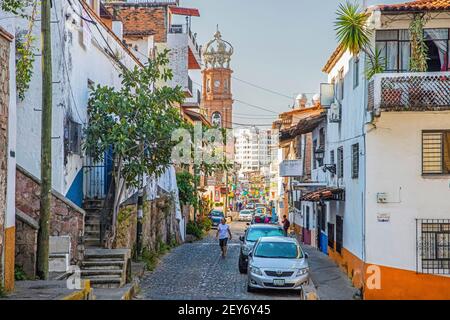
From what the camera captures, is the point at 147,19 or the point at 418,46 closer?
the point at 418,46

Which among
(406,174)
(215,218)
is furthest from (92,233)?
(215,218)

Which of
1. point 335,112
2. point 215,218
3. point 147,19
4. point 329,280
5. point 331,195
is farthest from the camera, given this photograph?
point 215,218

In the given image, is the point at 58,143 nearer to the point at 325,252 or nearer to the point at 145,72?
the point at 145,72

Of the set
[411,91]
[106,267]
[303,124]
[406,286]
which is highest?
[303,124]

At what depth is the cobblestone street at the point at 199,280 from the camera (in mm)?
17281

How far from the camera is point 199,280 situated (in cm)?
1967

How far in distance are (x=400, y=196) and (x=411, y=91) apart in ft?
9.27

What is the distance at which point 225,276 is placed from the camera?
21.0 metres

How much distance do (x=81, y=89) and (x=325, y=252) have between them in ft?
44.2

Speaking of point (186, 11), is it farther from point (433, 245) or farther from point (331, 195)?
point (433, 245)

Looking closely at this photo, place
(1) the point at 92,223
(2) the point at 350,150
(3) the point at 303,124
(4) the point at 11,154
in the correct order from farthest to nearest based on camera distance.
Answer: (3) the point at 303,124 → (2) the point at 350,150 → (1) the point at 92,223 → (4) the point at 11,154

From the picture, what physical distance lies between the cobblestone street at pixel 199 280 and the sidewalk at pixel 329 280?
3.33 ft

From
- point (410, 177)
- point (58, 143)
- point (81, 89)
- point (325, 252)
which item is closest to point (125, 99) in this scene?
point (81, 89)

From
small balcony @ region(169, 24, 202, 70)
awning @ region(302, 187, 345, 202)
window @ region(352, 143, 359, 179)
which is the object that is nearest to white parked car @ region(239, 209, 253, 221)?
small balcony @ region(169, 24, 202, 70)
